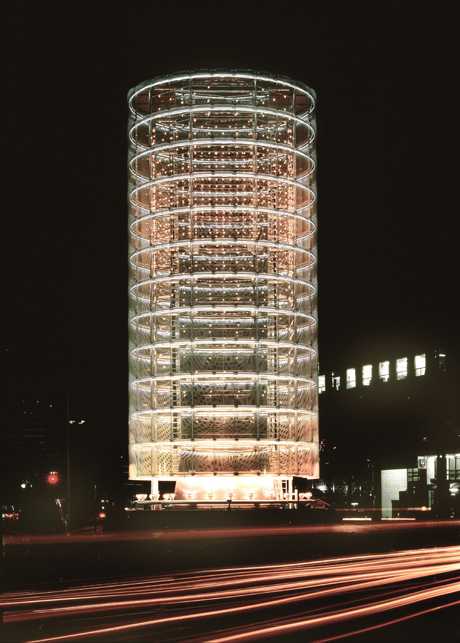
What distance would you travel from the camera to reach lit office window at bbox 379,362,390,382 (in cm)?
8521

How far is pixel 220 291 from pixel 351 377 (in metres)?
48.2

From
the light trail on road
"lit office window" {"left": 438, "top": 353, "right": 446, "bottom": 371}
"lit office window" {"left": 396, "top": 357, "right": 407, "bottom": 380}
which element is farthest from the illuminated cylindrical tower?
"lit office window" {"left": 396, "top": 357, "right": 407, "bottom": 380}

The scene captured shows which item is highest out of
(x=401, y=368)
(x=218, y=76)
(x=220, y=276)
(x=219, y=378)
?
(x=218, y=76)

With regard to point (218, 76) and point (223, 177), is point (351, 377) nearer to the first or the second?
point (223, 177)

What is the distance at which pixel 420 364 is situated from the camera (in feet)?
264

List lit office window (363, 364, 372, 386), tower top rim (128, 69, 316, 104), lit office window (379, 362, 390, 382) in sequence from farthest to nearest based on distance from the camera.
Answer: lit office window (363, 364, 372, 386) → lit office window (379, 362, 390, 382) → tower top rim (128, 69, 316, 104)

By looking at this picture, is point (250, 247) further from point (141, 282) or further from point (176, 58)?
point (176, 58)

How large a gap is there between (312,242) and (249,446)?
45.6 ft

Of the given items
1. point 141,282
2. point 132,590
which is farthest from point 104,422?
point 132,590

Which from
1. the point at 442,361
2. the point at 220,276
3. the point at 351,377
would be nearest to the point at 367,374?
the point at 351,377

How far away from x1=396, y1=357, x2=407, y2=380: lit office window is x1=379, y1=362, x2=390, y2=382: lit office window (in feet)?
5.24

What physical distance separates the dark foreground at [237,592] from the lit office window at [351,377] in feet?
217

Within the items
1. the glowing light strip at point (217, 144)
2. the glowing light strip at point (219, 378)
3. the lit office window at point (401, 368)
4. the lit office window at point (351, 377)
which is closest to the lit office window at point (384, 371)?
the lit office window at point (401, 368)

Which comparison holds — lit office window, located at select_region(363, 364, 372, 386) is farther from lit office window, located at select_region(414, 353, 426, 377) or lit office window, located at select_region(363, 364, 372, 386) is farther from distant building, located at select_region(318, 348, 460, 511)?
Result: lit office window, located at select_region(414, 353, 426, 377)
